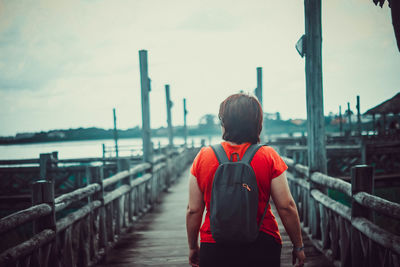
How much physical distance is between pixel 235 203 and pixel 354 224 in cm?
189

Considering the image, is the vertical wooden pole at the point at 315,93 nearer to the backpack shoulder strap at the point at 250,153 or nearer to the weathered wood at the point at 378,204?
the weathered wood at the point at 378,204

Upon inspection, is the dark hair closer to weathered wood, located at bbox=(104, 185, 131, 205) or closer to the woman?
the woman

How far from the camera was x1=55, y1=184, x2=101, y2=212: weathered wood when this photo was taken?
300 cm

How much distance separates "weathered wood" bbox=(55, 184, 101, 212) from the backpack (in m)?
2.00

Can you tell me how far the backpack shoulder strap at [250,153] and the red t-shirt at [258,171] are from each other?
0.06 ft

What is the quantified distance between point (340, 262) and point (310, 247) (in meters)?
0.93

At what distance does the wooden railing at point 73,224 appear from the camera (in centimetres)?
235

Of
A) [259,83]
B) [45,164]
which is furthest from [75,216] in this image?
[259,83]

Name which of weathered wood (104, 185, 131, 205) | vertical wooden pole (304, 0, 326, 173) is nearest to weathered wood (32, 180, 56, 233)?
weathered wood (104, 185, 131, 205)

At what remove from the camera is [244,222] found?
149 centimetres

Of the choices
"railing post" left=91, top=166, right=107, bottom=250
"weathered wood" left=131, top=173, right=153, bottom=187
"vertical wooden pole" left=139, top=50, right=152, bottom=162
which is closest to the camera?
"railing post" left=91, top=166, right=107, bottom=250

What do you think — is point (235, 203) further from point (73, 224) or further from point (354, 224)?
point (73, 224)

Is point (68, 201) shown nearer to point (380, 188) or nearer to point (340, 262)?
point (340, 262)

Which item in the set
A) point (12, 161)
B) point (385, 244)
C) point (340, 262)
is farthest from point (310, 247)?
point (12, 161)
